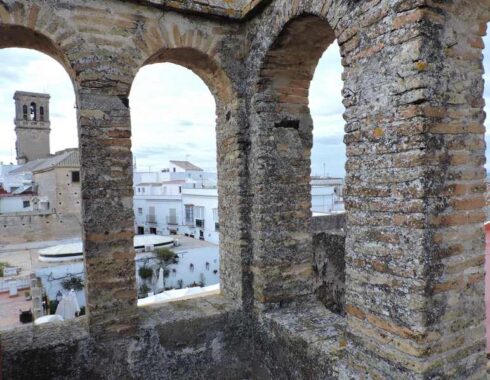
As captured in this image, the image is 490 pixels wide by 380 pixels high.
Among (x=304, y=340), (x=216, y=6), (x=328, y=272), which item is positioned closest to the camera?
(x=304, y=340)

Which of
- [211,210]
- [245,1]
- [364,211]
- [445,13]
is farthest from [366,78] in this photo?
[211,210]

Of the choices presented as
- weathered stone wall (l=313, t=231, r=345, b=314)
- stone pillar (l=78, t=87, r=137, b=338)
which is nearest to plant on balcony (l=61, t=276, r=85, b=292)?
weathered stone wall (l=313, t=231, r=345, b=314)

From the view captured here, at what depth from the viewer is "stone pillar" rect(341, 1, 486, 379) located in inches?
81.3

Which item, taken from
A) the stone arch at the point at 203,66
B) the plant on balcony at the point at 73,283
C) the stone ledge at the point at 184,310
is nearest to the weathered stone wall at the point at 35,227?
the plant on balcony at the point at 73,283

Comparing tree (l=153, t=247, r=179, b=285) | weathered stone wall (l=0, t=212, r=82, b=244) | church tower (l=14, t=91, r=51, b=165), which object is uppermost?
church tower (l=14, t=91, r=51, b=165)

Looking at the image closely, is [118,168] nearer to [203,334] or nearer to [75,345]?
[75,345]

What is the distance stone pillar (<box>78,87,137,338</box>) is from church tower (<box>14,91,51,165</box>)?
127ft

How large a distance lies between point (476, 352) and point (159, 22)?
11.7 feet

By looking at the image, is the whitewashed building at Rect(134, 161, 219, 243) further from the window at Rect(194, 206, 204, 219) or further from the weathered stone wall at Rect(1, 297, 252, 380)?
the weathered stone wall at Rect(1, 297, 252, 380)

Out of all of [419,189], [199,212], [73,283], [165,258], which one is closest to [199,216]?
[199,212]

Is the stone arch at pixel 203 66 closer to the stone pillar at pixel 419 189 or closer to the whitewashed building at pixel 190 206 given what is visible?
the stone pillar at pixel 419 189

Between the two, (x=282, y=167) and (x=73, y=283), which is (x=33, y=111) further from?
(x=282, y=167)

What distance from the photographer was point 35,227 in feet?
75.4

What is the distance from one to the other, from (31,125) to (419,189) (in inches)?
1630
